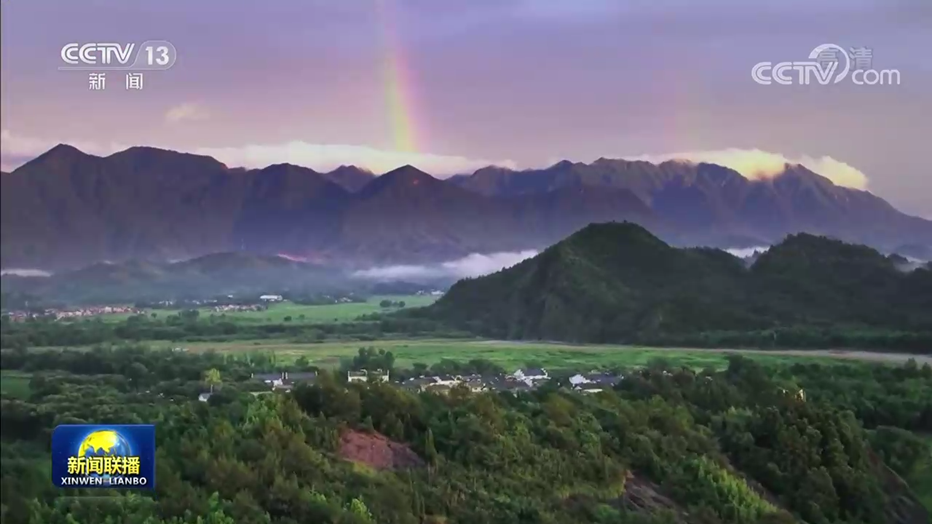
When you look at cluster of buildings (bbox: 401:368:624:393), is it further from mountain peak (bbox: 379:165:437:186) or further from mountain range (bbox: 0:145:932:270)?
mountain peak (bbox: 379:165:437:186)

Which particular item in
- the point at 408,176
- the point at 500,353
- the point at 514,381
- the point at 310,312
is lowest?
the point at 514,381

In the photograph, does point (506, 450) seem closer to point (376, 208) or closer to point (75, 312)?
point (376, 208)

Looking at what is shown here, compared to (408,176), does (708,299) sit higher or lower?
lower

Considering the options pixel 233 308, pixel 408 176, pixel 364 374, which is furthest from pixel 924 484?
pixel 233 308

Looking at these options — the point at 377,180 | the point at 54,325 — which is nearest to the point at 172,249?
the point at 54,325

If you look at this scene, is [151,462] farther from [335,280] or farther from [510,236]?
[510,236]

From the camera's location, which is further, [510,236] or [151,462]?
[510,236]

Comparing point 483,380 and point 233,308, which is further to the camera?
point 233,308

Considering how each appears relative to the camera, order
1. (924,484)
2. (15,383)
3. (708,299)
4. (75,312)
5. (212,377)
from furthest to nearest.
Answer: (708,299)
(75,312)
(15,383)
(212,377)
(924,484)
